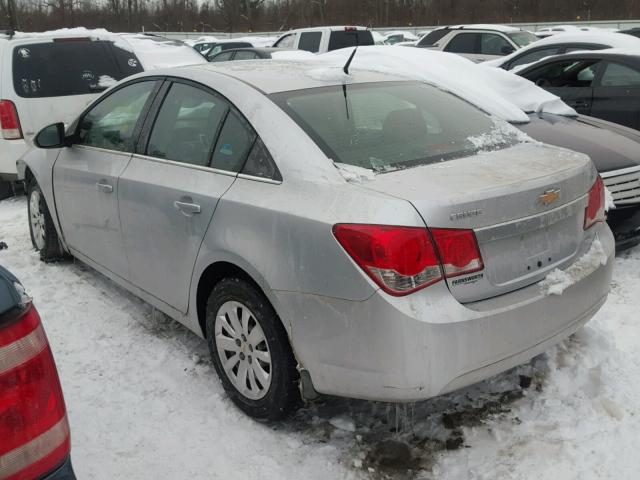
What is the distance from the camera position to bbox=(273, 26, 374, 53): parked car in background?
1516cm

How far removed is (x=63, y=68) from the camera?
7.21 m

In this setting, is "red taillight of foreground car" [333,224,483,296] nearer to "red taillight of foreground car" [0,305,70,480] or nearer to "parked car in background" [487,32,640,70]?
"red taillight of foreground car" [0,305,70,480]

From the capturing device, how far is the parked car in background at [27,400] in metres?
1.47

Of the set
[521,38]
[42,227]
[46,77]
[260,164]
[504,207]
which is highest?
[521,38]

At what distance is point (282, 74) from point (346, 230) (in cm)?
135

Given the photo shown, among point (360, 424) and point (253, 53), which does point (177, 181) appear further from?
point (253, 53)

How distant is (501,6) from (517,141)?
170 feet

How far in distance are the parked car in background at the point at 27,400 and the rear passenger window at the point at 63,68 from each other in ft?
20.1

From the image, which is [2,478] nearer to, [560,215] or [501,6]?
[560,215]

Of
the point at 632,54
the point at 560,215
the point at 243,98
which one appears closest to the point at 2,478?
the point at 243,98

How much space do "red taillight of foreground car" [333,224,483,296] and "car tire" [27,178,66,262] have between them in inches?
134

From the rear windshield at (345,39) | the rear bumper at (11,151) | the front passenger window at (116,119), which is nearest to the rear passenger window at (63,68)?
the rear bumper at (11,151)

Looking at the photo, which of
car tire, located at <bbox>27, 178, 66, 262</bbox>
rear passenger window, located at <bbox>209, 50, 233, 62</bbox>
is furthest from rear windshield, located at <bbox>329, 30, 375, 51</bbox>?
car tire, located at <bbox>27, 178, 66, 262</bbox>

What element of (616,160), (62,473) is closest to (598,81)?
(616,160)
